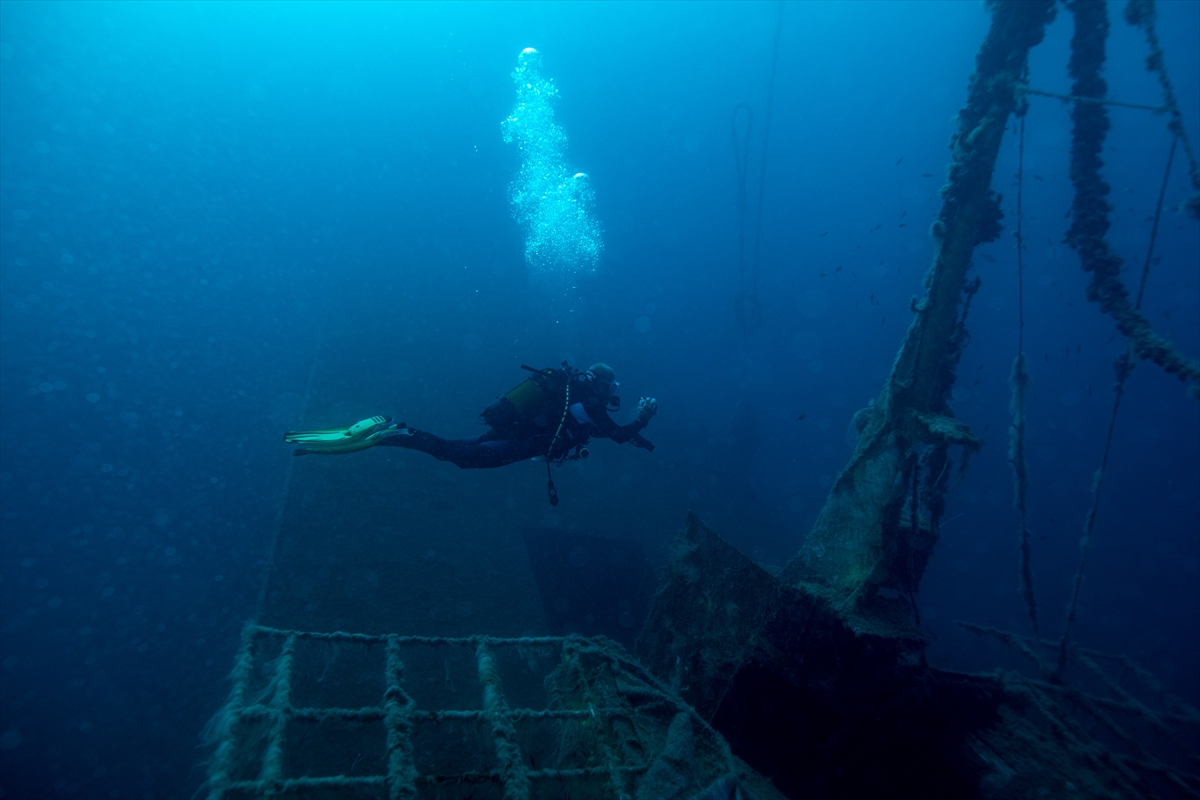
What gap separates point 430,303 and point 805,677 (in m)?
12.1

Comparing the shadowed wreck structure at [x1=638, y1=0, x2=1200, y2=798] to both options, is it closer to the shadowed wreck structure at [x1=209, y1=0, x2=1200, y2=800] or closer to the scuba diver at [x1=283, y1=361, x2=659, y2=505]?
the shadowed wreck structure at [x1=209, y1=0, x2=1200, y2=800]

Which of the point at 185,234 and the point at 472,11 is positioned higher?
the point at 472,11

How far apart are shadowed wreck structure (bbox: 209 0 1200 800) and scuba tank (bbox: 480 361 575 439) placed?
2.05 metres


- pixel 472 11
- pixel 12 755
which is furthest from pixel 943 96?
pixel 12 755

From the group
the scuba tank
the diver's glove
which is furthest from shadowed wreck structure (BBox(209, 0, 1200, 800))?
the scuba tank

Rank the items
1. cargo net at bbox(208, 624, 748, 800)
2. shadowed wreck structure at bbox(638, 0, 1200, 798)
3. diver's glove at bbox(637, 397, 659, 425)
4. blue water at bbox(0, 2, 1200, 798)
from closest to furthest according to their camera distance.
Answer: cargo net at bbox(208, 624, 748, 800)
shadowed wreck structure at bbox(638, 0, 1200, 798)
diver's glove at bbox(637, 397, 659, 425)
blue water at bbox(0, 2, 1200, 798)

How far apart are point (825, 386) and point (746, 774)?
7214 centimetres

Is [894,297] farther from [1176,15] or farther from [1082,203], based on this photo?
[1082,203]

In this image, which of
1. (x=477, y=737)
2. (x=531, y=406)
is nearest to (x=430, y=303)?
(x=531, y=406)

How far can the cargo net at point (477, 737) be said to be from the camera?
2188mm

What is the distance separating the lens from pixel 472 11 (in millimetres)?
50625

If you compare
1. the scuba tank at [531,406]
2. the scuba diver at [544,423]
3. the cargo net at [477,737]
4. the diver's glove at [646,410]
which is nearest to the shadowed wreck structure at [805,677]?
the cargo net at [477,737]

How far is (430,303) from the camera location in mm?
13055

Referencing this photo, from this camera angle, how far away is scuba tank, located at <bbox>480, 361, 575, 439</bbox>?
565 centimetres
